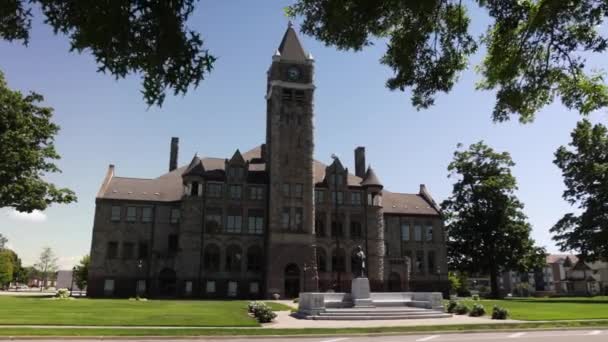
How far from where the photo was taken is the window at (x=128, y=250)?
56156mm

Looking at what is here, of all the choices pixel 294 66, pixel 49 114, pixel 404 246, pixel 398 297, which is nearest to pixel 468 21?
pixel 398 297

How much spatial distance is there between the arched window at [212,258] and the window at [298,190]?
428 inches

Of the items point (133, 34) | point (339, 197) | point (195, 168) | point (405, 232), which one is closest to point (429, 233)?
point (405, 232)

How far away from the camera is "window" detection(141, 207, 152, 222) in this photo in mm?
57812

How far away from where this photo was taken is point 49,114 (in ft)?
121

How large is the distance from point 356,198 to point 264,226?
12370mm

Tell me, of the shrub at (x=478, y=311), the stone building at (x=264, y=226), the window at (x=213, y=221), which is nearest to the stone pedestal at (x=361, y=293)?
the shrub at (x=478, y=311)

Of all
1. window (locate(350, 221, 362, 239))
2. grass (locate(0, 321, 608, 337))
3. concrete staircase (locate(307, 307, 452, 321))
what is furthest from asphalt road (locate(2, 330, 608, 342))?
window (locate(350, 221, 362, 239))

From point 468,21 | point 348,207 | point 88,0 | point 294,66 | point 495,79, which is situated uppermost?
point 294,66

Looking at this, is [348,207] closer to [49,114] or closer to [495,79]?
[49,114]

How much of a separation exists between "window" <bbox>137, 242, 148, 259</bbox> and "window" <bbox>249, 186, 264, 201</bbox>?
1321cm

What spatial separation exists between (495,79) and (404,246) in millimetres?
58232

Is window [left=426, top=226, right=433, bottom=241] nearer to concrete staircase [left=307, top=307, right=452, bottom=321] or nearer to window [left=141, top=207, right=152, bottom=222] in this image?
concrete staircase [left=307, top=307, right=452, bottom=321]

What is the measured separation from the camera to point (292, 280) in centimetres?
5628
